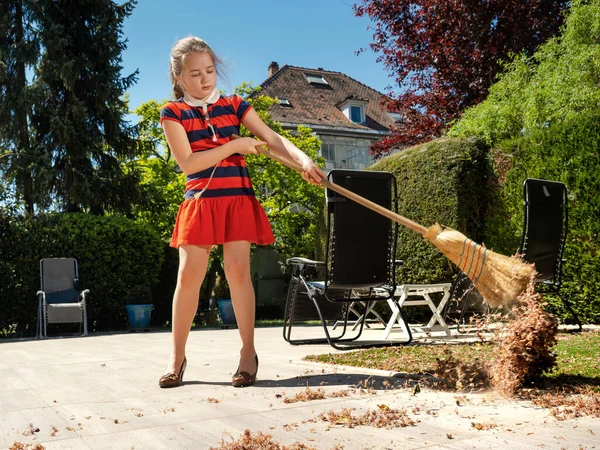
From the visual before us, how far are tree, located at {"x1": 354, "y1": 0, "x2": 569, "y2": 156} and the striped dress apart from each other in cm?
994

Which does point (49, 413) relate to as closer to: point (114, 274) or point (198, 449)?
point (198, 449)

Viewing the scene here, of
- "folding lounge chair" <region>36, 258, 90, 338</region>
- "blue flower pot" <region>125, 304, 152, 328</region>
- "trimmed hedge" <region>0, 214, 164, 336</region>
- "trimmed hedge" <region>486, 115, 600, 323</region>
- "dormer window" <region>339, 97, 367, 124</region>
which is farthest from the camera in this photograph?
"dormer window" <region>339, 97, 367, 124</region>

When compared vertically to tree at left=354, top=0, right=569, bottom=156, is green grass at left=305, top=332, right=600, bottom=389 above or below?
below

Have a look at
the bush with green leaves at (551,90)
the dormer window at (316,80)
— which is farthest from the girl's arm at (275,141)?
the dormer window at (316,80)

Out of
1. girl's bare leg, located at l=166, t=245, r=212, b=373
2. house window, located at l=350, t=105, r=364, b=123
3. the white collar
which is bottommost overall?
girl's bare leg, located at l=166, t=245, r=212, b=373

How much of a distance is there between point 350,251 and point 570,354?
1617 mm

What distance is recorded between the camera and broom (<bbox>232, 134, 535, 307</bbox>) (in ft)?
8.86

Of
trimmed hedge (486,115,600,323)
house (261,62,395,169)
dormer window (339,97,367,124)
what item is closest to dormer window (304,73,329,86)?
house (261,62,395,169)

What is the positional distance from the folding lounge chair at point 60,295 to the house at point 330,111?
1799cm

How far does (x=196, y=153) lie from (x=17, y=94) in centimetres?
1160

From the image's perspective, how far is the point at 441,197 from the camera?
24.6 feet

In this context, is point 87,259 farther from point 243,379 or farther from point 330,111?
point 330,111

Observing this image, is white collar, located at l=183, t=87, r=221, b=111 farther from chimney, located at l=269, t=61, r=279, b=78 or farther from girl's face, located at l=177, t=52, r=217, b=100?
chimney, located at l=269, t=61, r=279, b=78

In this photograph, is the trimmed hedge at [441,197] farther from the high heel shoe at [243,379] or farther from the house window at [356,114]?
the house window at [356,114]
